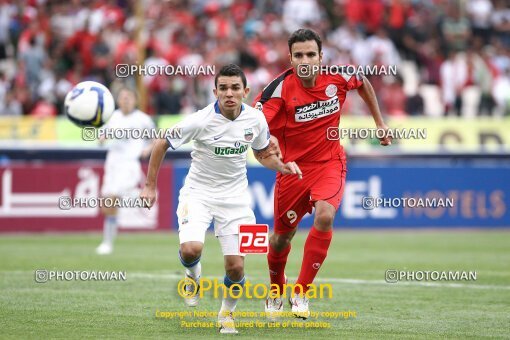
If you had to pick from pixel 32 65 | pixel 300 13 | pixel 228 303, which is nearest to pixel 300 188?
pixel 228 303

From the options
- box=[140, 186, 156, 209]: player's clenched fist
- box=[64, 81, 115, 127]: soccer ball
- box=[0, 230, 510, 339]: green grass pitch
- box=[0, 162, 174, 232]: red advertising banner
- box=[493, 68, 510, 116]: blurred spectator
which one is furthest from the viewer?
box=[493, 68, 510, 116]: blurred spectator

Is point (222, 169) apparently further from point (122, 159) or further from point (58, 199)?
point (58, 199)

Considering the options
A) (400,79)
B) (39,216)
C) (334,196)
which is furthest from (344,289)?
(400,79)

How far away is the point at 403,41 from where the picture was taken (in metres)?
26.1

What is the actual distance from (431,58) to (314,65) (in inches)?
647

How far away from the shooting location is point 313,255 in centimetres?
959

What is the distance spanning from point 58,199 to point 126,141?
2952 millimetres

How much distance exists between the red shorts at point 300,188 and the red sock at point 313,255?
0.38m

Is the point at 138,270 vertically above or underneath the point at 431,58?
underneath

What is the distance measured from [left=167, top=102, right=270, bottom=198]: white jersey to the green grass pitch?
1.29 meters

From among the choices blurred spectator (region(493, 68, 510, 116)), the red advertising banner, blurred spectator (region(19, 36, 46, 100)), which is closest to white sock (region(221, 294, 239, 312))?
Answer: the red advertising banner

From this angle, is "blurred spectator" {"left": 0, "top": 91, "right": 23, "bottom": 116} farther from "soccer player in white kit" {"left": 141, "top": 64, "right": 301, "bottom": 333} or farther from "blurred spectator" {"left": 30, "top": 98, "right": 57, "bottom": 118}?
"soccer player in white kit" {"left": 141, "top": 64, "right": 301, "bottom": 333}

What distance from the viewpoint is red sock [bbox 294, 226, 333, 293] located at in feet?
31.4

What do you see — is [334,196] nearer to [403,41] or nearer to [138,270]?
[138,270]
